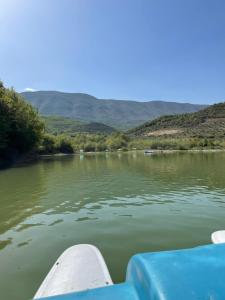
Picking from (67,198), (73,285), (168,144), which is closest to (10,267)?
(73,285)

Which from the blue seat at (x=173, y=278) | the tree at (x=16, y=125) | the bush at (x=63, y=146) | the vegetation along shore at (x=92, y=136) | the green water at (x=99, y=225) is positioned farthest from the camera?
the bush at (x=63, y=146)

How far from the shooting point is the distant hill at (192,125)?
10838 centimetres

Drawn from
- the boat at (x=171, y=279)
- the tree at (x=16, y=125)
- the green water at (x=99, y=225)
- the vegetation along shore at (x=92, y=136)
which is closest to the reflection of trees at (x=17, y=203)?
the green water at (x=99, y=225)

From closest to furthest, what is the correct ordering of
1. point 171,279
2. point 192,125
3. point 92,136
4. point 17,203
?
1. point 171,279
2. point 17,203
3. point 92,136
4. point 192,125

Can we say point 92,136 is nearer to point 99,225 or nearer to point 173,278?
point 99,225

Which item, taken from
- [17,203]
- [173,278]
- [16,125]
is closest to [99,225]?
[17,203]

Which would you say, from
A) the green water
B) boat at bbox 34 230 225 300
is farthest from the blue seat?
the green water

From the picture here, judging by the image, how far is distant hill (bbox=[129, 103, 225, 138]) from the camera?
108375 mm

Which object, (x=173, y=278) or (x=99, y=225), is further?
(x=99, y=225)

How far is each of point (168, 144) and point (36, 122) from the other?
55.3 meters

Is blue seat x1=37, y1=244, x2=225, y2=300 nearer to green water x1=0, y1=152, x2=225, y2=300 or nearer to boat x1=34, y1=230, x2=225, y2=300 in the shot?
boat x1=34, y1=230, x2=225, y2=300

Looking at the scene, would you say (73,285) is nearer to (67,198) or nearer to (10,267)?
(10,267)

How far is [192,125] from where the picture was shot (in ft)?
408

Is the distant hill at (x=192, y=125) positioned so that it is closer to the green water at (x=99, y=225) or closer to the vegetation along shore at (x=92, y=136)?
the vegetation along shore at (x=92, y=136)
